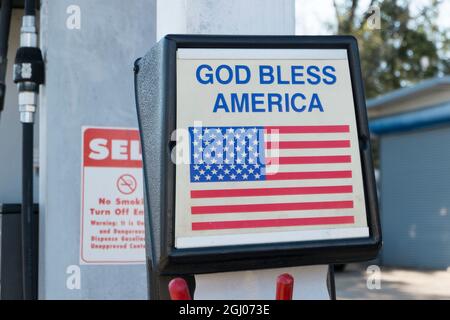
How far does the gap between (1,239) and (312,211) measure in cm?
240

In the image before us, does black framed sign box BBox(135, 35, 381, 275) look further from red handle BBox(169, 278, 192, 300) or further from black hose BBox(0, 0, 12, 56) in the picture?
black hose BBox(0, 0, 12, 56)

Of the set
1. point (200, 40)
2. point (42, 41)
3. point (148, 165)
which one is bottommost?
point (148, 165)

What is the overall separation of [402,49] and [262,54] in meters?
29.4

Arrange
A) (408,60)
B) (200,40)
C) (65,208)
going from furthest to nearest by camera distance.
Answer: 1. (408,60)
2. (65,208)
3. (200,40)

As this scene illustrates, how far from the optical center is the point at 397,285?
1541cm

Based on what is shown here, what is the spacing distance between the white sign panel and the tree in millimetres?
25794

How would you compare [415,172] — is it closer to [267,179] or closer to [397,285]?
[397,285]

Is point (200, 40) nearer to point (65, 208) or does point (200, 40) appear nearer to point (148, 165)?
point (148, 165)

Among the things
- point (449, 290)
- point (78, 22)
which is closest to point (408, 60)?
point (449, 290)

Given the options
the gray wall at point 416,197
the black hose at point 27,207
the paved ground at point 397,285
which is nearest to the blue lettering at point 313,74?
the black hose at point 27,207

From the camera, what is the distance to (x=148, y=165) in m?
2.10

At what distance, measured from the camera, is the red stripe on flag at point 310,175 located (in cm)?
204

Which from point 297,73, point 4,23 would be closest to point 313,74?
point 297,73

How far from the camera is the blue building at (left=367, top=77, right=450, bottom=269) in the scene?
18422 mm
